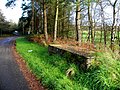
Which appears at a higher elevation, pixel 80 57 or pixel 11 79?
pixel 80 57

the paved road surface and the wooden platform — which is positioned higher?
the wooden platform

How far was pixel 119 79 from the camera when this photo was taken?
906 centimetres

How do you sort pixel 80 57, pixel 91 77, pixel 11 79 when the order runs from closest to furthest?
pixel 91 77
pixel 11 79
pixel 80 57

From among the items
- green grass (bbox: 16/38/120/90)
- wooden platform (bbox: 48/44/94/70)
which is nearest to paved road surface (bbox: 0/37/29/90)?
green grass (bbox: 16/38/120/90)

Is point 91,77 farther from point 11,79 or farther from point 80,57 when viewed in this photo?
point 11,79

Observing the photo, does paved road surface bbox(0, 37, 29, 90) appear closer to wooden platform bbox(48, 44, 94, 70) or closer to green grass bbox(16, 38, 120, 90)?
green grass bbox(16, 38, 120, 90)

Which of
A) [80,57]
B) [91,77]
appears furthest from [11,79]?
[91,77]

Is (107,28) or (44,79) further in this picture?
(107,28)

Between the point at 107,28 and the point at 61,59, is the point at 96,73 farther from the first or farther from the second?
the point at 107,28

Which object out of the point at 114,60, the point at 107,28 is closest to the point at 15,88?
the point at 114,60

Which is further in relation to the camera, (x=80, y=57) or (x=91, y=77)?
(x=80, y=57)

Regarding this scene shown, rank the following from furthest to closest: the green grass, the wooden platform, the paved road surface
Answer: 1. the wooden platform
2. the paved road surface
3. the green grass

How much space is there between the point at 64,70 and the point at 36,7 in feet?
108

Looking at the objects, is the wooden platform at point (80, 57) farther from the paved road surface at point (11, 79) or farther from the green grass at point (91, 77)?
the paved road surface at point (11, 79)
